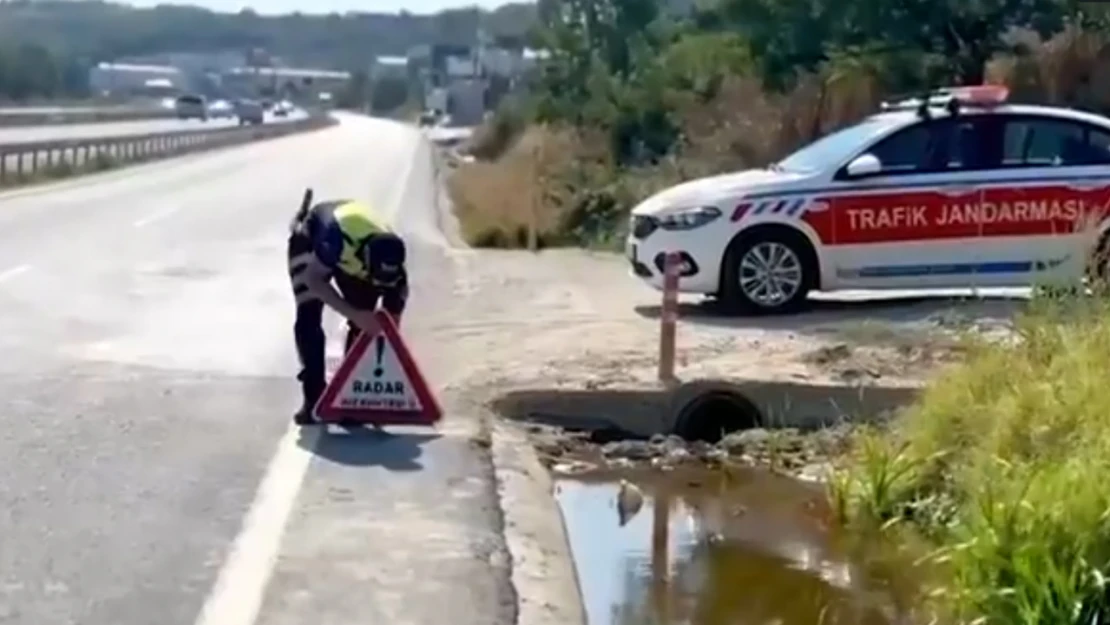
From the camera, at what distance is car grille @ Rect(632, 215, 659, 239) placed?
16.4m

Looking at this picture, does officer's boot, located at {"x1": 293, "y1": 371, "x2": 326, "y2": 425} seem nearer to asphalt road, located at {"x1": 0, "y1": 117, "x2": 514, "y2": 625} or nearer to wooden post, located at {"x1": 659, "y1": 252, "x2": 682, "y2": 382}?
asphalt road, located at {"x1": 0, "y1": 117, "x2": 514, "y2": 625}

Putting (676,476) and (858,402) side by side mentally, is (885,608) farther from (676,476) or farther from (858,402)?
(858,402)

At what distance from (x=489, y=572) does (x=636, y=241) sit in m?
8.61

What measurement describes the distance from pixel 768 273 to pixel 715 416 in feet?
12.5

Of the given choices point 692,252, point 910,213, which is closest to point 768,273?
point 692,252

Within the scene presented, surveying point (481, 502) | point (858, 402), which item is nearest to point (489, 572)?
point (481, 502)

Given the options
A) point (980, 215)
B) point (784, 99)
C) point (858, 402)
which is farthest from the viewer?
point (784, 99)

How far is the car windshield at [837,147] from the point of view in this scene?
53.6 ft

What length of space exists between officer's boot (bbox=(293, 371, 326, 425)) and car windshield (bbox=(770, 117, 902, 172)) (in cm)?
595

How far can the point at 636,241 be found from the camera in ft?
54.5

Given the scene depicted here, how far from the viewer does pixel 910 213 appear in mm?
16109

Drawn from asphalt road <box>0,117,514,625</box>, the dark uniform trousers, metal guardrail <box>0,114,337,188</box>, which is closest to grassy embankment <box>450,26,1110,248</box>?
asphalt road <box>0,117,514,625</box>

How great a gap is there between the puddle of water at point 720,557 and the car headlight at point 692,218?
5.30 meters

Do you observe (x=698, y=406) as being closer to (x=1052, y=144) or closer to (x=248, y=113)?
(x=1052, y=144)
